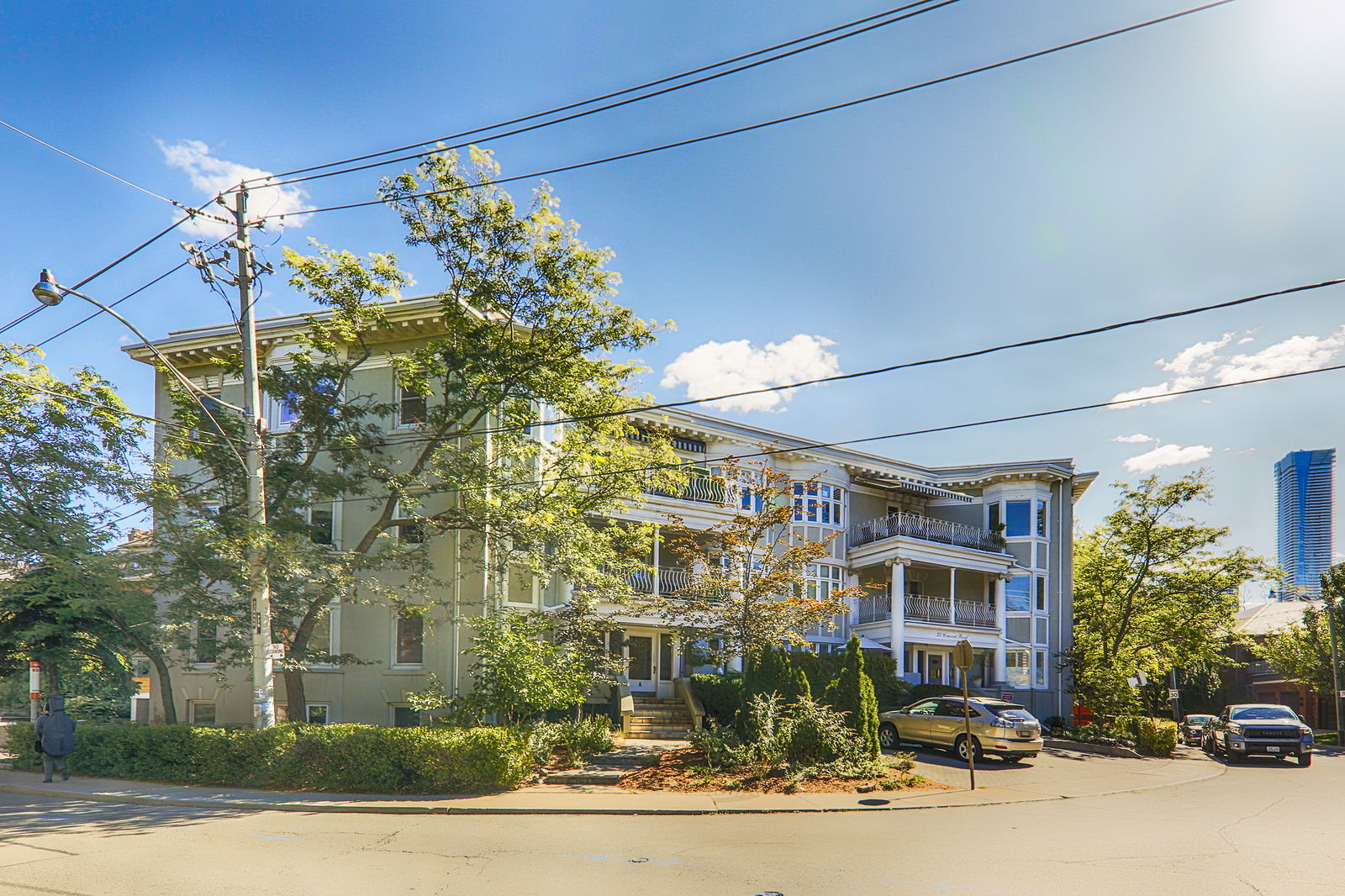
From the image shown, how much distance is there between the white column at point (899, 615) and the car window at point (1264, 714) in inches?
381

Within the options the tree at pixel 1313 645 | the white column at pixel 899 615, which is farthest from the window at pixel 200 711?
the tree at pixel 1313 645

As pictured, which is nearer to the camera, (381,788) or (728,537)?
(381,788)

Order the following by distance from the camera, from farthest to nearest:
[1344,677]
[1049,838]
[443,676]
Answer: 1. [1344,677]
2. [443,676]
3. [1049,838]

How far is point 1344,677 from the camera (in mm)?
36031

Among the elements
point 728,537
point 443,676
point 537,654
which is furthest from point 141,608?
point 728,537

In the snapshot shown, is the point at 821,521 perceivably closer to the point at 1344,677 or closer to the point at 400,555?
the point at 400,555

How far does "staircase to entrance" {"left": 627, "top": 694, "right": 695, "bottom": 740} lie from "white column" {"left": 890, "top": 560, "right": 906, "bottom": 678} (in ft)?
29.3

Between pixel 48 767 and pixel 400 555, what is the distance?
739cm

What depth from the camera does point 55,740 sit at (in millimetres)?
16500

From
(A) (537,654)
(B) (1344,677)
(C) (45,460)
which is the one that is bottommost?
(B) (1344,677)

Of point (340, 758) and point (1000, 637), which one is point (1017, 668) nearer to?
point (1000, 637)

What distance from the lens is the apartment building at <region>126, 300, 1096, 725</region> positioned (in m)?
22.2

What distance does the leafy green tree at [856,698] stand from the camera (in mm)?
17688

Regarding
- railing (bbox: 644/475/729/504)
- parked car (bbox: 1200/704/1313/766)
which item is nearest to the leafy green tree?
railing (bbox: 644/475/729/504)
